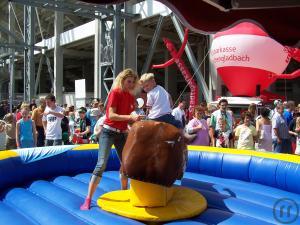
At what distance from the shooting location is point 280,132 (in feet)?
22.1

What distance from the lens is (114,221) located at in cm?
328

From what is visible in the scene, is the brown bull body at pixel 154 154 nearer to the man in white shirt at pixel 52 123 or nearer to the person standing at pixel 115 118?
the person standing at pixel 115 118

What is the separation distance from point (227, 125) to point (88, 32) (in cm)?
1485

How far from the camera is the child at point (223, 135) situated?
6.67 meters

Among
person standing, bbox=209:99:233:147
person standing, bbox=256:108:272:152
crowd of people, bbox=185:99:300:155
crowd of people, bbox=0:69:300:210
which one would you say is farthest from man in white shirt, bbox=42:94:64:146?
person standing, bbox=256:108:272:152

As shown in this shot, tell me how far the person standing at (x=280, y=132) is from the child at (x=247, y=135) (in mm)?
877

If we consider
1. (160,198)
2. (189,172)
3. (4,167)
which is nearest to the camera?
(160,198)

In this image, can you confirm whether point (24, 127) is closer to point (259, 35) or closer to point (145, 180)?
point (145, 180)

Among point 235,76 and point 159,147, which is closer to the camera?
point 159,147

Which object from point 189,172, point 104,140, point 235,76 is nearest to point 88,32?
point 235,76

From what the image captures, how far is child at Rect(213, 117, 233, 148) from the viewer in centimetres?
667

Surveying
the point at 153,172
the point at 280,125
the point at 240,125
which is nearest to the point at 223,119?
the point at 240,125

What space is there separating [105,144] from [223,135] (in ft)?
11.0

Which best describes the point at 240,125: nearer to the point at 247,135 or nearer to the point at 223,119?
the point at 247,135
